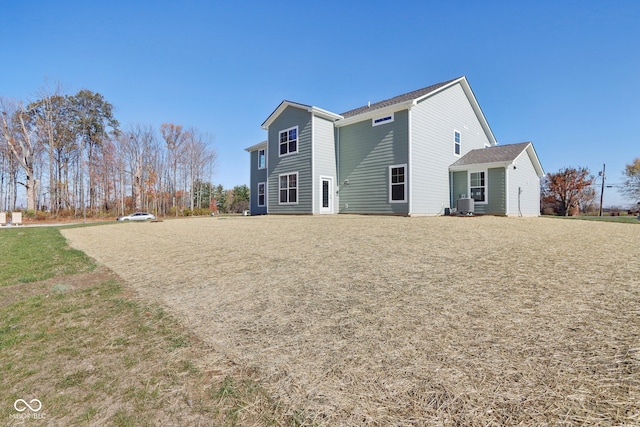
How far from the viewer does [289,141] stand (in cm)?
1534

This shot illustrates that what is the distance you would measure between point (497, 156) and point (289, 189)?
35.4 feet

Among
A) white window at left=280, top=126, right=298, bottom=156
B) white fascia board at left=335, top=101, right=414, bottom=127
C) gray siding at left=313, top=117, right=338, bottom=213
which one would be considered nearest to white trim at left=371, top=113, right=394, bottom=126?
white fascia board at left=335, top=101, right=414, bottom=127

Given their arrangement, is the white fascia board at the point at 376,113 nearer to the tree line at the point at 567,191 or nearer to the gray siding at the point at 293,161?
the gray siding at the point at 293,161

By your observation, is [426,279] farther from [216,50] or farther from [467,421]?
[216,50]

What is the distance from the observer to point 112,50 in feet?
51.3

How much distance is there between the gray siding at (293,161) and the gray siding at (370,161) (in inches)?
72.0

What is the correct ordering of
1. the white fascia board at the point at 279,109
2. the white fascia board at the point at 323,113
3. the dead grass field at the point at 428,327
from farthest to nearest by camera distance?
the white fascia board at the point at 279,109, the white fascia board at the point at 323,113, the dead grass field at the point at 428,327

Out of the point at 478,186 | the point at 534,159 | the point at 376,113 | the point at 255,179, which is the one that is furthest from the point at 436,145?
the point at 255,179

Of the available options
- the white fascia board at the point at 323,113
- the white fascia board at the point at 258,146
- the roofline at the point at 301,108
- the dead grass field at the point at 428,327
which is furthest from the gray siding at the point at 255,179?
the dead grass field at the point at 428,327

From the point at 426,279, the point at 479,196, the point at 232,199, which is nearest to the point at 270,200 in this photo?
the point at 479,196

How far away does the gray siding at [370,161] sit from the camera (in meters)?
12.6

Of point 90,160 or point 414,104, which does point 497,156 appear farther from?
point 90,160

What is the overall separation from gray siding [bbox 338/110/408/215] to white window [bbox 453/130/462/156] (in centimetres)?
447

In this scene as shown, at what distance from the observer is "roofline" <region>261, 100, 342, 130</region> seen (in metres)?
13.9
